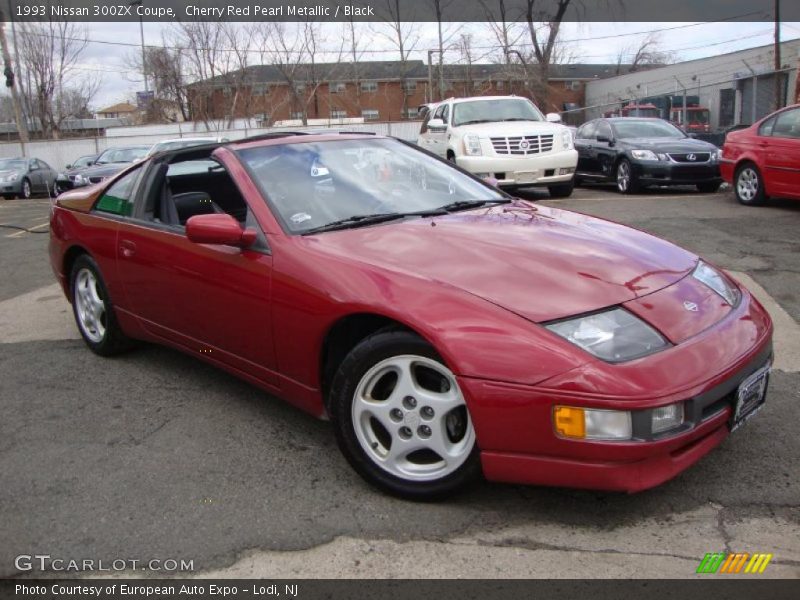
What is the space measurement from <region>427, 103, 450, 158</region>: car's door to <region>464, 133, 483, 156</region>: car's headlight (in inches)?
29.9

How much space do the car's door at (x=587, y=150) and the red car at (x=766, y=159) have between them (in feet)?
9.56

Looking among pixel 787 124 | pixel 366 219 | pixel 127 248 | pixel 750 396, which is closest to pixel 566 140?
pixel 787 124

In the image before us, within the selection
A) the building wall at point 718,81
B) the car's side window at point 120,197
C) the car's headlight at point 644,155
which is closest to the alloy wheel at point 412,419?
the car's side window at point 120,197

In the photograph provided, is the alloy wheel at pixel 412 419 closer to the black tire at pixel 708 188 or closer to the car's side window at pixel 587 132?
the black tire at pixel 708 188

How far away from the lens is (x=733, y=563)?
2.29 metres

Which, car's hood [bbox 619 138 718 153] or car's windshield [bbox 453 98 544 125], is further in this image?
car's windshield [bbox 453 98 544 125]

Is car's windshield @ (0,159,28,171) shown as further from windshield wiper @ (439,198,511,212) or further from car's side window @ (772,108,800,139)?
windshield wiper @ (439,198,511,212)

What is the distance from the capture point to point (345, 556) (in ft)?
7.91

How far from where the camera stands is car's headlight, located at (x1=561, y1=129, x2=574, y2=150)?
1140 cm

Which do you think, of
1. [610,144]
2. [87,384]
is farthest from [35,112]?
[87,384]

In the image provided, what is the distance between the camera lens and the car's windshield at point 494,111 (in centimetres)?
1205

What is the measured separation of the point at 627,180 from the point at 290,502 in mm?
10478

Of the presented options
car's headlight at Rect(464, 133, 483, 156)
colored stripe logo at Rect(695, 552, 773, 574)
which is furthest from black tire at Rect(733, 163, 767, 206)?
colored stripe logo at Rect(695, 552, 773, 574)

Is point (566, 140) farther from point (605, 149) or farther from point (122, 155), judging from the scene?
point (122, 155)
